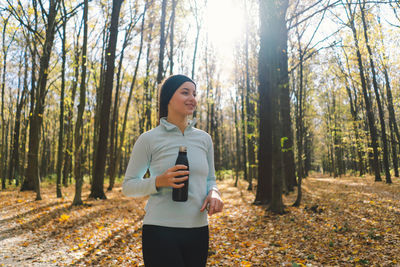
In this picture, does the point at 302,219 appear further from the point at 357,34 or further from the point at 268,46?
the point at 357,34

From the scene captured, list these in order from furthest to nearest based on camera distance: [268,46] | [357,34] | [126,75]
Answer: [126,75] < [357,34] < [268,46]

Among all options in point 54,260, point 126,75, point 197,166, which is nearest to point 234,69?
point 126,75

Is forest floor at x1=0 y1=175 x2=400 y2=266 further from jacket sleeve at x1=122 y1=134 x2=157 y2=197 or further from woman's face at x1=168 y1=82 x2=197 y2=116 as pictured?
woman's face at x1=168 y1=82 x2=197 y2=116

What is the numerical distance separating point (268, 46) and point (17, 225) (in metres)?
10.0

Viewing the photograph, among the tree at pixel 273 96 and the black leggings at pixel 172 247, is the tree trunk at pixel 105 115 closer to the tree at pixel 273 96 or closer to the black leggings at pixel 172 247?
the tree at pixel 273 96

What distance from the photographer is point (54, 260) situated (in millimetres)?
5164

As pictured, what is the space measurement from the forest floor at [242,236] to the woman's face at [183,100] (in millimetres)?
4107

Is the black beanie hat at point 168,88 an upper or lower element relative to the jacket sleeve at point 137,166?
upper

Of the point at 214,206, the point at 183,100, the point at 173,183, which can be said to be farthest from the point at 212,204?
the point at 183,100

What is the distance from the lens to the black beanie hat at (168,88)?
1.79 metres

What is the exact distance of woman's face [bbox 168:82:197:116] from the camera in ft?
5.75

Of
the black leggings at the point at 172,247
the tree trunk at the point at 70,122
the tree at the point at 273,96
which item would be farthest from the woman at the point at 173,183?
the tree trunk at the point at 70,122

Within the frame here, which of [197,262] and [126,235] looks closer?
[197,262]

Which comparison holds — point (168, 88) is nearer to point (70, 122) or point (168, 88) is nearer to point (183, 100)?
point (183, 100)
